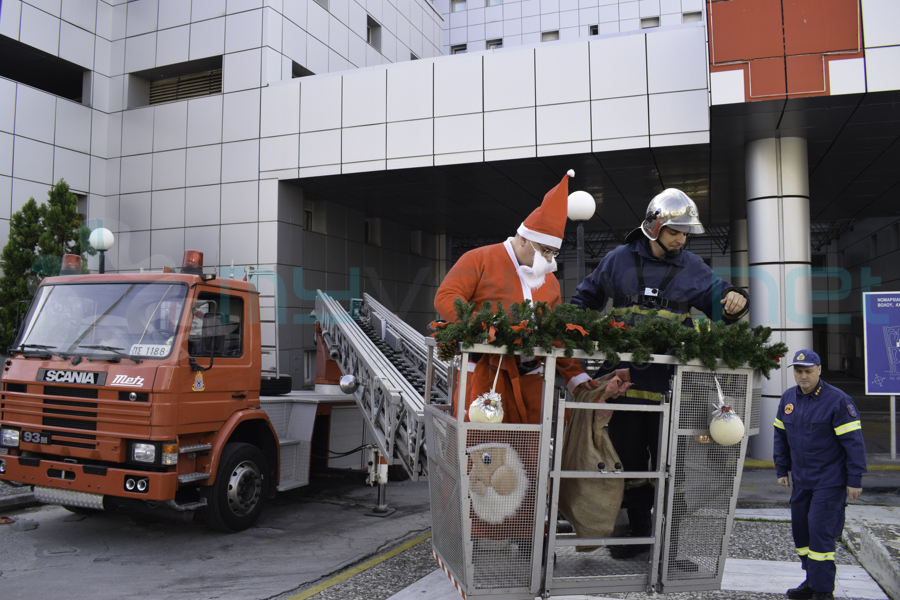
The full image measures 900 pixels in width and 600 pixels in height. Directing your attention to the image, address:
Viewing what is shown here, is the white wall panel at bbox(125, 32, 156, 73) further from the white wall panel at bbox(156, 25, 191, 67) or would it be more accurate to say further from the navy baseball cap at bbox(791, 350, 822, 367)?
the navy baseball cap at bbox(791, 350, 822, 367)

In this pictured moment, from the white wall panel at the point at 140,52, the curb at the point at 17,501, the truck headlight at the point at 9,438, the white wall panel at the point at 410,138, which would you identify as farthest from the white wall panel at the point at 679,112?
the white wall panel at the point at 140,52

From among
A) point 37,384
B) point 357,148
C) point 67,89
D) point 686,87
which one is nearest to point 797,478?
point 37,384

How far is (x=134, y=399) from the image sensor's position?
564 centimetres

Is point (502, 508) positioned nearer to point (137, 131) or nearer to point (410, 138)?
point (410, 138)

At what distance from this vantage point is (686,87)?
36.9 ft

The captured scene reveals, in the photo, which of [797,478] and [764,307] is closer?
[797,478]

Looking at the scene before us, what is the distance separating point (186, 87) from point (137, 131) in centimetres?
154

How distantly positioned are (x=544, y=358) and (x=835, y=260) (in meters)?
32.4

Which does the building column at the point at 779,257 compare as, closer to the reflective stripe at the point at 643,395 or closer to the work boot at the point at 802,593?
the work boot at the point at 802,593

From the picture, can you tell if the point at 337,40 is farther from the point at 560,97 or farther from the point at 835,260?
the point at 835,260

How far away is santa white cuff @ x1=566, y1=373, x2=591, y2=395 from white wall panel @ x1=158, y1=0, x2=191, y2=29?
14730mm

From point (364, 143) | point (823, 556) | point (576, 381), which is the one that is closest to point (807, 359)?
point (823, 556)

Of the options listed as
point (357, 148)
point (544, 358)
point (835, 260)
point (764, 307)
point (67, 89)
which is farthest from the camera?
point (835, 260)

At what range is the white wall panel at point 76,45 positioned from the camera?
14.8 m
